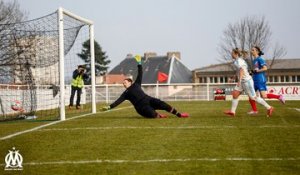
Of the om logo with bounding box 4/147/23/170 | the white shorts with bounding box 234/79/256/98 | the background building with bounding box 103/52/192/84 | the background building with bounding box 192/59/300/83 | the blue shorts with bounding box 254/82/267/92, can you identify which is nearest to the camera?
the om logo with bounding box 4/147/23/170

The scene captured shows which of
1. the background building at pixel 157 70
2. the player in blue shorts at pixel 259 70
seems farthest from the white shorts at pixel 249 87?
the background building at pixel 157 70

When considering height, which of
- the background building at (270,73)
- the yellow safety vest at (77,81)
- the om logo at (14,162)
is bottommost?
the om logo at (14,162)

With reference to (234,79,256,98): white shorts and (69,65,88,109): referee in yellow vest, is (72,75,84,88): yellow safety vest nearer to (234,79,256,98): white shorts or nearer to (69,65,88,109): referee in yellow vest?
(69,65,88,109): referee in yellow vest

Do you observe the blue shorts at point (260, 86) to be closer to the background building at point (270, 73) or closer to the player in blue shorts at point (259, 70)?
the player in blue shorts at point (259, 70)

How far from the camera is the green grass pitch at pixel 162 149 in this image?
5656 mm

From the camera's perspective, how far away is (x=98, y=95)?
121ft

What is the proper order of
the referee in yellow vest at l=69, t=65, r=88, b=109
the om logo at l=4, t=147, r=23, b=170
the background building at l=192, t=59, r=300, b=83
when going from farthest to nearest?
the background building at l=192, t=59, r=300, b=83 < the referee in yellow vest at l=69, t=65, r=88, b=109 < the om logo at l=4, t=147, r=23, b=170

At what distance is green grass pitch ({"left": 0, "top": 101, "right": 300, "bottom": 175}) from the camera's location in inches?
223

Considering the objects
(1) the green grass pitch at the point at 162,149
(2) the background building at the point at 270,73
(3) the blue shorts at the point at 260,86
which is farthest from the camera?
(2) the background building at the point at 270,73

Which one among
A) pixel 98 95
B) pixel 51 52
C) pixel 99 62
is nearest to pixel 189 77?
pixel 99 62

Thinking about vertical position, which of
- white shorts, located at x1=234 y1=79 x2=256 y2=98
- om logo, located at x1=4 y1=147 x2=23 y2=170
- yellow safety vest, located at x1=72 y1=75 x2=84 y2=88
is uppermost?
yellow safety vest, located at x1=72 y1=75 x2=84 y2=88

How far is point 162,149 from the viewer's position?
274 inches

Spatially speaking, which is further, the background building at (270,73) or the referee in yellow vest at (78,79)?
the background building at (270,73)

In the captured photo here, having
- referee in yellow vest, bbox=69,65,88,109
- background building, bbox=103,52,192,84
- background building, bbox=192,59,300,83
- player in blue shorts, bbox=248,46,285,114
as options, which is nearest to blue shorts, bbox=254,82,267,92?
player in blue shorts, bbox=248,46,285,114
